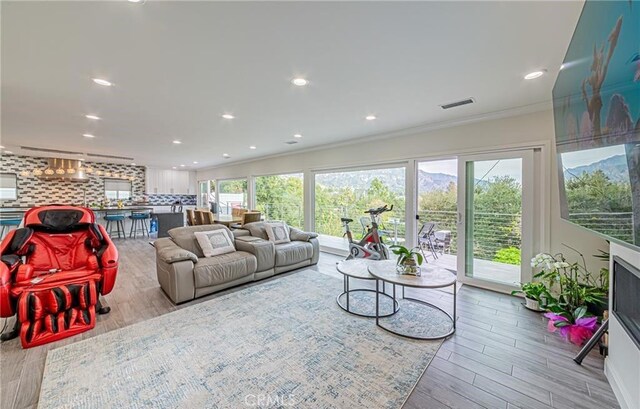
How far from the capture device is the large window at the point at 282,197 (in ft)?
22.0

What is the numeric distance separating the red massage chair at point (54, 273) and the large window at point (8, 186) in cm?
663

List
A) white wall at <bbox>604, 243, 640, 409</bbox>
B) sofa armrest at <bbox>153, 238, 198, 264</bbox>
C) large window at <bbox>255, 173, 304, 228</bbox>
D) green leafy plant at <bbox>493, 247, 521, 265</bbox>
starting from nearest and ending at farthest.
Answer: white wall at <bbox>604, 243, 640, 409</bbox>, sofa armrest at <bbox>153, 238, 198, 264</bbox>, green leafy plant at <bbox>493, 247, 521, 265</bbox>, large window at <bbox>255, 173, 304, 228</bbox>

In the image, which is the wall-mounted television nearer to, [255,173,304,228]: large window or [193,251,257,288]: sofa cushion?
[193,251,257,288]: sofa cushion

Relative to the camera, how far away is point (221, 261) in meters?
3.40

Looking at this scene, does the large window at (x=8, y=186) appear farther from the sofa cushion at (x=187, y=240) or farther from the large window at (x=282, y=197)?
the sofa cushion at (x=187, y=240)

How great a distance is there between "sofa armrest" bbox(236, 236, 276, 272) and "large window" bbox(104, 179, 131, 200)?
7.44 meters

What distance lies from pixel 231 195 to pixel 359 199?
5.82m

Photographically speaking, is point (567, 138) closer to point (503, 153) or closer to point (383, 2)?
point (383, 2)

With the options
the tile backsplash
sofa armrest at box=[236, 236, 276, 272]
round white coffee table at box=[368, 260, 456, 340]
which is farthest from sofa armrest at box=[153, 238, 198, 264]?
the tile backsplash

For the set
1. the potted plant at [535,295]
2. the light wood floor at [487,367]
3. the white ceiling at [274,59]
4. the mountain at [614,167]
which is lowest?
the light wood floor at [487,367]

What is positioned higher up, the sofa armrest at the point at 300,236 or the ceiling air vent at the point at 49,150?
the ceiling air vent at the point at 49,150

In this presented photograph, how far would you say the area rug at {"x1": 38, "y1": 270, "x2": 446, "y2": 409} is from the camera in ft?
5.42

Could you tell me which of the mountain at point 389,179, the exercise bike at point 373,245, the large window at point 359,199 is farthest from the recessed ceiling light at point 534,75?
the exercise bike at point 373,245

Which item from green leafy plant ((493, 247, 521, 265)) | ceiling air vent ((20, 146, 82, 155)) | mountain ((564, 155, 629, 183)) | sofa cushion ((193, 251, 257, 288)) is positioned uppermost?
ceiling air vent ((20, 146, 82, 155))
